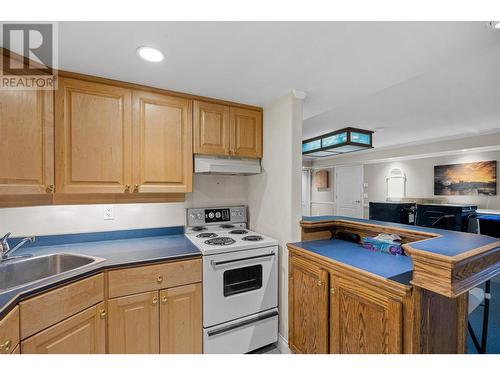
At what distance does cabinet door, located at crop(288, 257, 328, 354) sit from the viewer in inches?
57.2

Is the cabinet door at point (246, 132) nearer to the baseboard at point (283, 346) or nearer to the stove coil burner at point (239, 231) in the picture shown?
the stove coil burner at point (239, 231)

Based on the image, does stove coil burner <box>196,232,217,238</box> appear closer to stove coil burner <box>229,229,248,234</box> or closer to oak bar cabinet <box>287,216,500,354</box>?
stove coil burner <box>229,229,248,234</box>

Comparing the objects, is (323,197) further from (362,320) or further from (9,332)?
(9,332)

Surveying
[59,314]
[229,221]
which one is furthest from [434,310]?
[59,314]

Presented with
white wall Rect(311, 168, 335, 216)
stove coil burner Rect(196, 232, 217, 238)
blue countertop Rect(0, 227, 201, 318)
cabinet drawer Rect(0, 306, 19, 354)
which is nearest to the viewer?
cabinet drawer Rect(0, 306, 19, 354)

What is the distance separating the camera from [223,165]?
194 centimetres

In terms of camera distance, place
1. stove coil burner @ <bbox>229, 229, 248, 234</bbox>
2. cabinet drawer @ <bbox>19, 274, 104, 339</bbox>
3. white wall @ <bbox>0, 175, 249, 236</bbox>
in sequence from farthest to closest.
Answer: stove coil burner @ <bbox>229, 229, 248, 234</bbox> < white wall @ <bbox>0, 175, 249, 236</bbox> < cabinet drawer @ <bbox>19, 274, 104, 339</bbox>

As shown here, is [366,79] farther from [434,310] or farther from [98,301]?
[98,301]

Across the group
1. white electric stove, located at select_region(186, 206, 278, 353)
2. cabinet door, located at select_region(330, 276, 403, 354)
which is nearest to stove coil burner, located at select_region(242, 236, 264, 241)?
white electric stove, located at select_region(186, 206, 278, 353)

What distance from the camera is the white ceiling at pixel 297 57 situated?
3.57 feet

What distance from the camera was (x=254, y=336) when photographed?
69.2 inches

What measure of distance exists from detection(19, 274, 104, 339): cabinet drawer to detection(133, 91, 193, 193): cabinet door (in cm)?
73

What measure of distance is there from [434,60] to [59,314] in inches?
99.2

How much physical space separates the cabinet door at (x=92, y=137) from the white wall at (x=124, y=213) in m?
0.33
